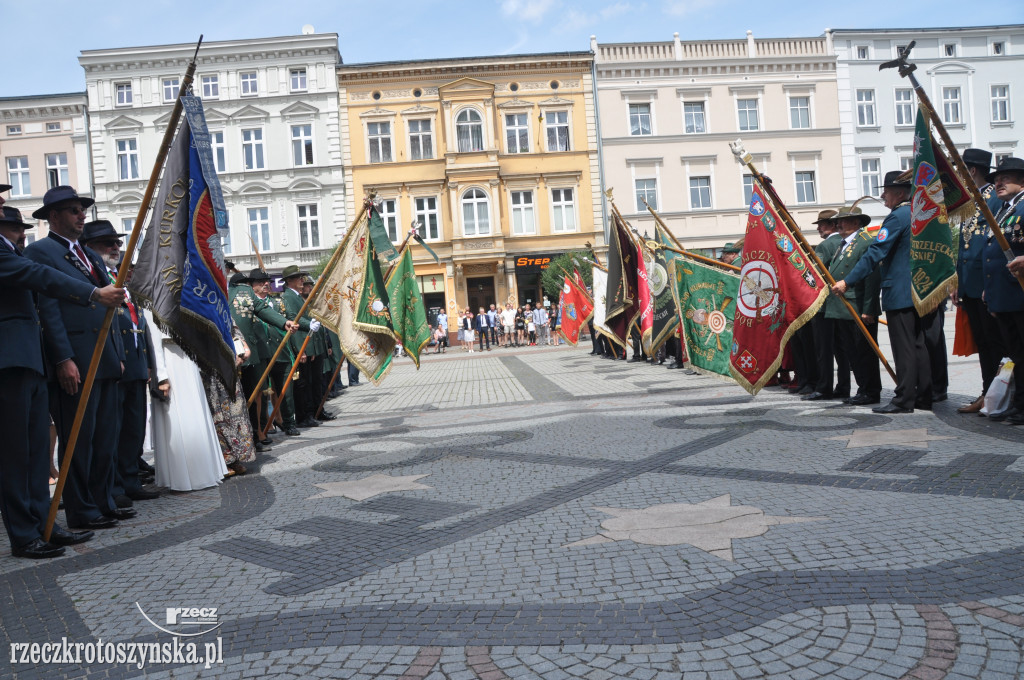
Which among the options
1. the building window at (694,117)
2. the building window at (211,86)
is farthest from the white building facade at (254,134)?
the building window at (694,117)

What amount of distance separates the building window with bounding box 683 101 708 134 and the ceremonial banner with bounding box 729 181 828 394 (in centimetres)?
3132

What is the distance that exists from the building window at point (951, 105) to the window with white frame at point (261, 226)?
33.1m

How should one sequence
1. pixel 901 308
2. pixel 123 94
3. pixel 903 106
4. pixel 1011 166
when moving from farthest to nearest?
1. pixel 903 106
2. pixel 123 94
3. pixel 901 308
4. pixel 1011 166

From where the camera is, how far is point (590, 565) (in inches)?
146

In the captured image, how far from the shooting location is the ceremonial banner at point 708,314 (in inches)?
373

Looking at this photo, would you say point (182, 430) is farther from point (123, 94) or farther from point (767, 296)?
point (123, 94)

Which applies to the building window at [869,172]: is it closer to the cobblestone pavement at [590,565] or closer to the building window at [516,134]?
the building window at [516,134]

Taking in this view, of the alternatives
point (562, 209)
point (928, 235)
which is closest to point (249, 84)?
point (562, 209)

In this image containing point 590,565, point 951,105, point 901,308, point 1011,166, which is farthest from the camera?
point 951,105

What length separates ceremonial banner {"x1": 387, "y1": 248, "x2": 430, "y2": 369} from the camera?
34.3ft

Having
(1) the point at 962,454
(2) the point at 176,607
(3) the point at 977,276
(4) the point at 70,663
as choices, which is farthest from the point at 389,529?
(3) the point at 977,276

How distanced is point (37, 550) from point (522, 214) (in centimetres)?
3448

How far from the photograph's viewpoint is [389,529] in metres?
4.71

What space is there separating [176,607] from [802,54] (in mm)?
40999
